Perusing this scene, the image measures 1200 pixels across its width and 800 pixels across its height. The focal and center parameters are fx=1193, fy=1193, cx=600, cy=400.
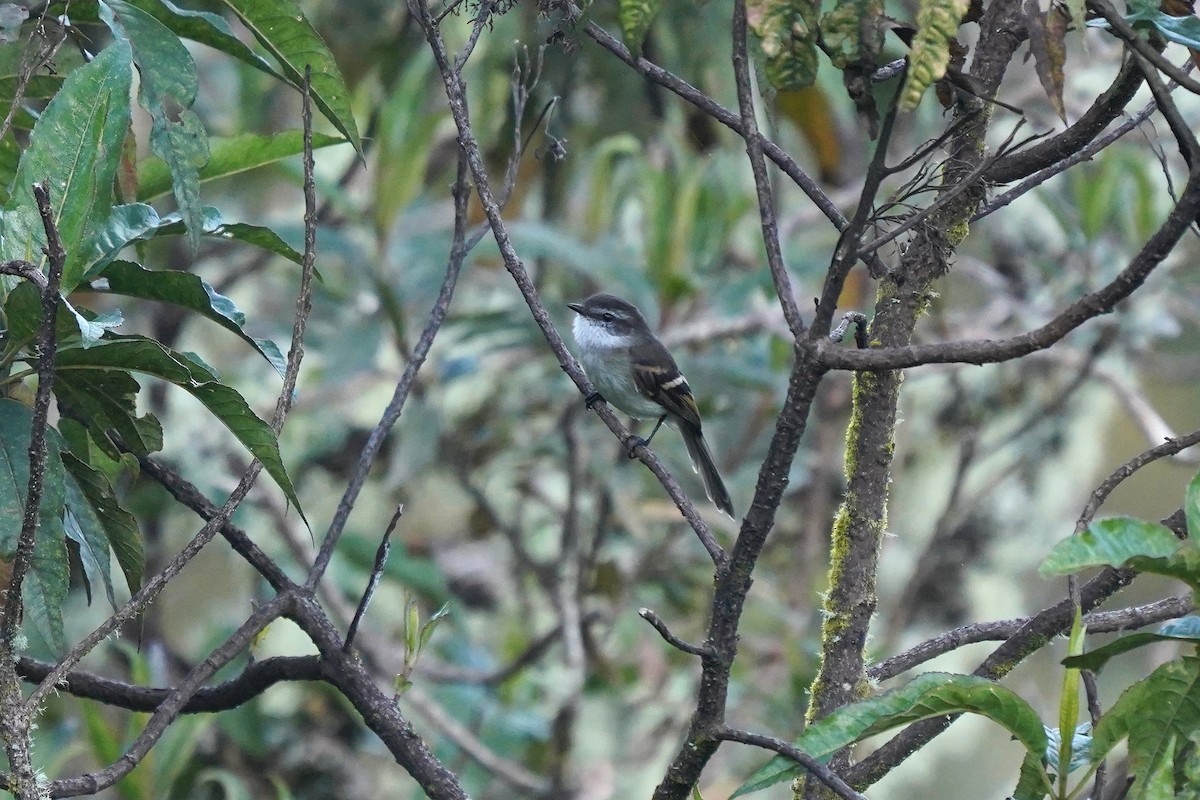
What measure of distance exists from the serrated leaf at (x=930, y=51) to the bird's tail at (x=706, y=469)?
372 cm

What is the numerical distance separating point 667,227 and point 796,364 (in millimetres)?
3948

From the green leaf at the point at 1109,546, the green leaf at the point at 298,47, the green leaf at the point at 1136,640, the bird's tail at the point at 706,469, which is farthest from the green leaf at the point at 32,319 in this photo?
the bird's tail at the point at 706,469

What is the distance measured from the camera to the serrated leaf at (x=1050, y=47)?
1494 millimetres

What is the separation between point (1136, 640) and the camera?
1567 mm

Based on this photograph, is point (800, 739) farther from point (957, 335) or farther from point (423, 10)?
point (957, 335)

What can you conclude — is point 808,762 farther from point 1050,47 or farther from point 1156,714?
point 1050,47

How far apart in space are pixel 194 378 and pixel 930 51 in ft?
3.77

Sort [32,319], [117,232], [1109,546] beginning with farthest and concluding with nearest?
[117,232] < [32,319] < [1109,546]

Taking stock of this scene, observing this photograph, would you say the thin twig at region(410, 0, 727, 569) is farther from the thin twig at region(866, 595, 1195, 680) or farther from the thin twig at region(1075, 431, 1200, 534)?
the thin twig at region(1075, 431, 1200, 534)

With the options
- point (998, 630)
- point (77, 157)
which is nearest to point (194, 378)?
point (77, 157)

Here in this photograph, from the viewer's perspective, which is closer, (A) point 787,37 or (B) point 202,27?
(A) point 787,37

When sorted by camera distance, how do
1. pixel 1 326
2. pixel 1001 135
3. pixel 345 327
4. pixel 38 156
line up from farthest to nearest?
pixel 1001 135, pixel 345 327, pixel 1 326, pixel 38 156

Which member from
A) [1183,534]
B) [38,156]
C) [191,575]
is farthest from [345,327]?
[1183,534]

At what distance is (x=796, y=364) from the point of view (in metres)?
1.53
